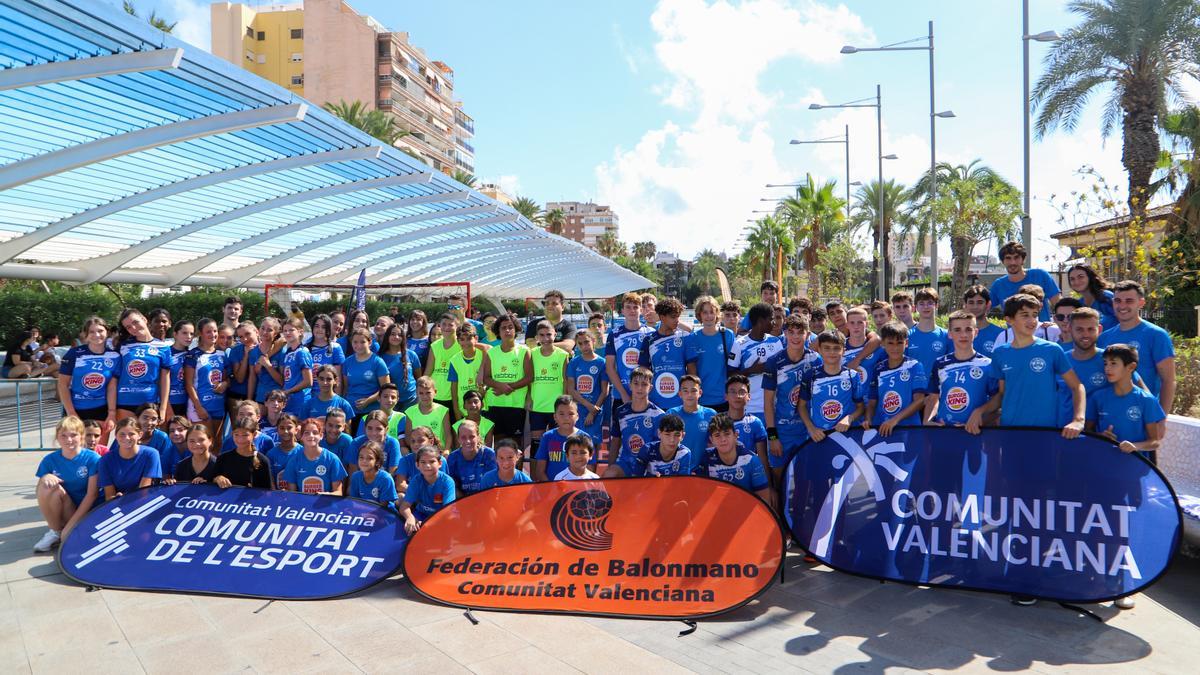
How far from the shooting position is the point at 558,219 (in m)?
87.7

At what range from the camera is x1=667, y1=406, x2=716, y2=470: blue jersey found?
5.86 meters

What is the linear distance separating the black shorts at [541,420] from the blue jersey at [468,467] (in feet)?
4.70

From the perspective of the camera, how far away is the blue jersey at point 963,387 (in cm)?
545

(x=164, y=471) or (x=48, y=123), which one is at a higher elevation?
(x=48, y=123)

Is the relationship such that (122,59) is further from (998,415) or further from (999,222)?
(999,222)

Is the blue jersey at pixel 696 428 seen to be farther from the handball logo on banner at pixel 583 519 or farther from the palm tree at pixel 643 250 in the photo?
the palm tree at pixel 643 250

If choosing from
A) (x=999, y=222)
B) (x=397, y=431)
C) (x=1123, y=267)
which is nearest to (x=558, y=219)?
(x=999, y=222)

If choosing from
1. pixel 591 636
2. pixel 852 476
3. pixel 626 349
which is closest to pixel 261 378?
pixel 626 349

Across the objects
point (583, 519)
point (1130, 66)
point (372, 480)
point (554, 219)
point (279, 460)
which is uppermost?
point (554, 219)

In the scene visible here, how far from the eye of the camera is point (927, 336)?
22.0ft

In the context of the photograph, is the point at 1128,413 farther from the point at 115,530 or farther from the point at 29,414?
the point at 29,414

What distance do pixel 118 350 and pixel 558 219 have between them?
81.4 metres

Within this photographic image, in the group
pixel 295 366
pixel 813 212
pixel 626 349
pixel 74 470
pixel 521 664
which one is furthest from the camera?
pixel 813 212

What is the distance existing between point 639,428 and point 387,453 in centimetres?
217
